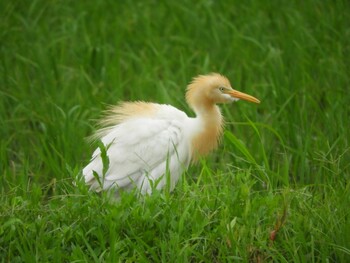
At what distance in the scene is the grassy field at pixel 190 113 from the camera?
328 cm

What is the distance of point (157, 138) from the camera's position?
13.3 ft

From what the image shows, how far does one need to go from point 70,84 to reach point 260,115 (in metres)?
1.79

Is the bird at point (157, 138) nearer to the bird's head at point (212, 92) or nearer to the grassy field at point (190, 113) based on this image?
the bird's head at point (212, 92)

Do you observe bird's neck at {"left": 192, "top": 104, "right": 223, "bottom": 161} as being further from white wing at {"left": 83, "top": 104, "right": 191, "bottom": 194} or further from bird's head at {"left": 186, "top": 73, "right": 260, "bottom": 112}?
white wing at {"left": 83, "top": 104, "right": 191, "bottom": 194}

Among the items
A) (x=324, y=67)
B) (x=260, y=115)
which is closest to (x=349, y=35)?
(x=324, y=67)

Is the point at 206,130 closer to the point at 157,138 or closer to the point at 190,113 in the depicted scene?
the point at 157,138

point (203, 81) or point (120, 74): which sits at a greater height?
point (203, 81)

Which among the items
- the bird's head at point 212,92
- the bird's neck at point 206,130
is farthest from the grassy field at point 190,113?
the bird's head at point 212,92

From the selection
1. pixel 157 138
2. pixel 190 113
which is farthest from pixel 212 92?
pixel 190 113

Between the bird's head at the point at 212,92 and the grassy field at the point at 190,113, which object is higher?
the bird's head at the point at 212,92

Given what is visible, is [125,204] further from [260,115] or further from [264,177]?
[260,115]

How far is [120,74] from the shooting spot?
615 centimetres

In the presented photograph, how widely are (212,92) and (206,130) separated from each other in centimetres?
25

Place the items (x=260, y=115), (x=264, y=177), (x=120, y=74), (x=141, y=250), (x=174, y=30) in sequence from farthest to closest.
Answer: (x=174, y=30), (x=120, y=74), (x=260, y=115), (x=264, y=177), (x=141, y=250)
